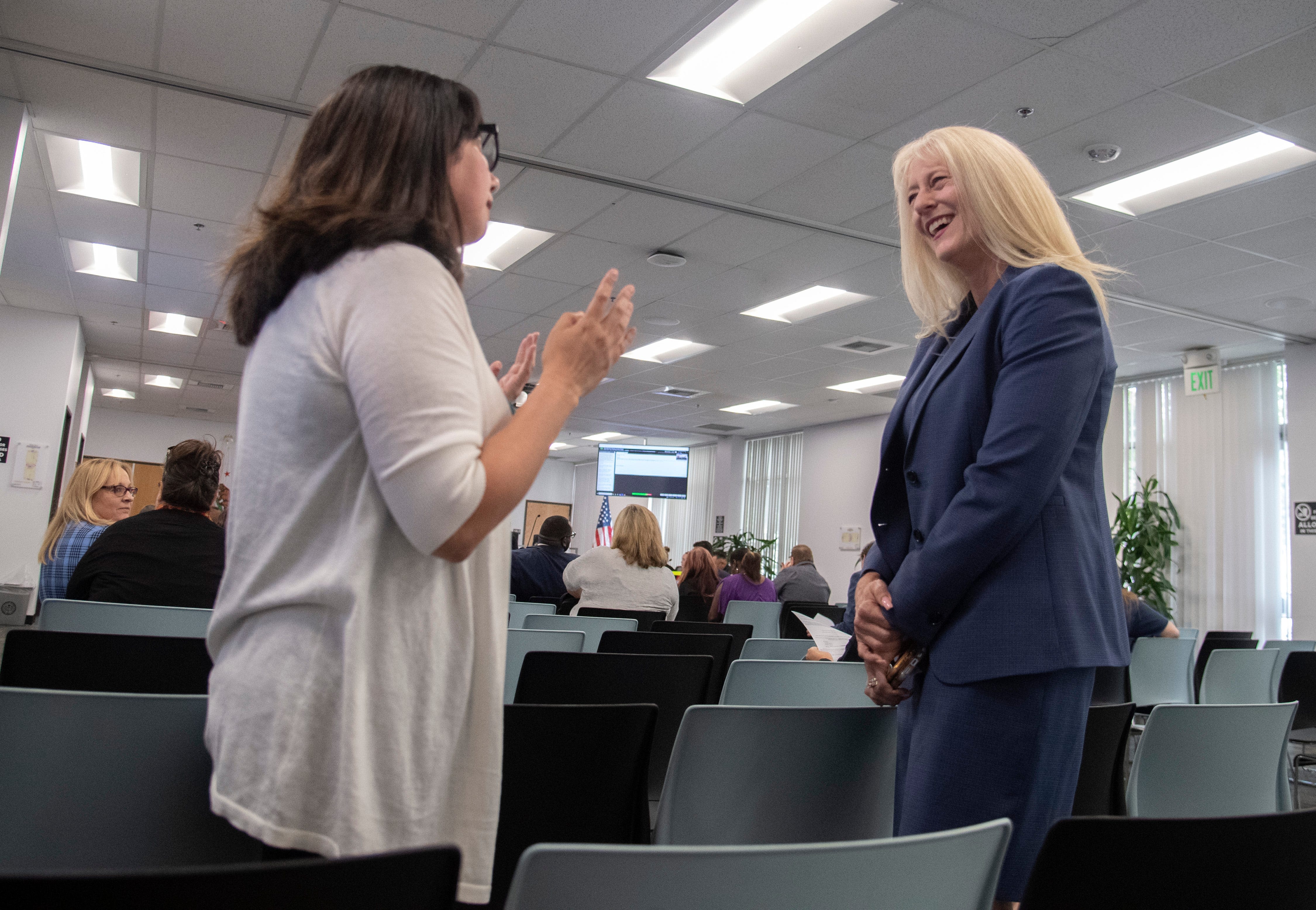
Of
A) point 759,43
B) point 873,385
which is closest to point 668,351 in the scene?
point 873,385

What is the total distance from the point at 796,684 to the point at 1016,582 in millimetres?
1382

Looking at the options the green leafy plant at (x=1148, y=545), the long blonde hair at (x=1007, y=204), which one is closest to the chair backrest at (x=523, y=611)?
the long blonde hair at (x=1007, y=204)

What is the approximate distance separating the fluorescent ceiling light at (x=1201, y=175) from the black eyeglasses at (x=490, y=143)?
14.8 feet

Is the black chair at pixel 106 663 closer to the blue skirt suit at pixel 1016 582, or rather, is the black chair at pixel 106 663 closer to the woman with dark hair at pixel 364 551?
the woman with dark hair at pixel 364 551

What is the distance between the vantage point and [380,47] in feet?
13.1

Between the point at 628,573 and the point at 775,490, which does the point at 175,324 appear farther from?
the point at 775,490

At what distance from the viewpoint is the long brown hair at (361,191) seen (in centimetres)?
85

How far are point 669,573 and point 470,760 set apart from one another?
4.32 metres

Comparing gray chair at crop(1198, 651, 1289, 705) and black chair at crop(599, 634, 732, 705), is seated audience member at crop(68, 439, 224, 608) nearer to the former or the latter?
black chair at crop(599, 634, 732, 705)

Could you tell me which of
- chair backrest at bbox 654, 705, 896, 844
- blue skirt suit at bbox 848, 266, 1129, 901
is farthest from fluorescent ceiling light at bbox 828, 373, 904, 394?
blue skirt suit at bbox 848, 266, 1129, 901

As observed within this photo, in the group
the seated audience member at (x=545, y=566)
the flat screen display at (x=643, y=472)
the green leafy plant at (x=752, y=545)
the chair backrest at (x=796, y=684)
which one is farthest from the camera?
the flat screen display at (x=643, y=472)

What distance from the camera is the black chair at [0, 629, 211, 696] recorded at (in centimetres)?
182

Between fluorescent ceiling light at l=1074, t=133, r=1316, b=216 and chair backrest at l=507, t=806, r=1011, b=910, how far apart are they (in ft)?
15.5

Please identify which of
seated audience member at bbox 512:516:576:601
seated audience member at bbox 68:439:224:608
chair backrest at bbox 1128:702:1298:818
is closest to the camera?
chair backrest at bbox 1128:702:1298:818
